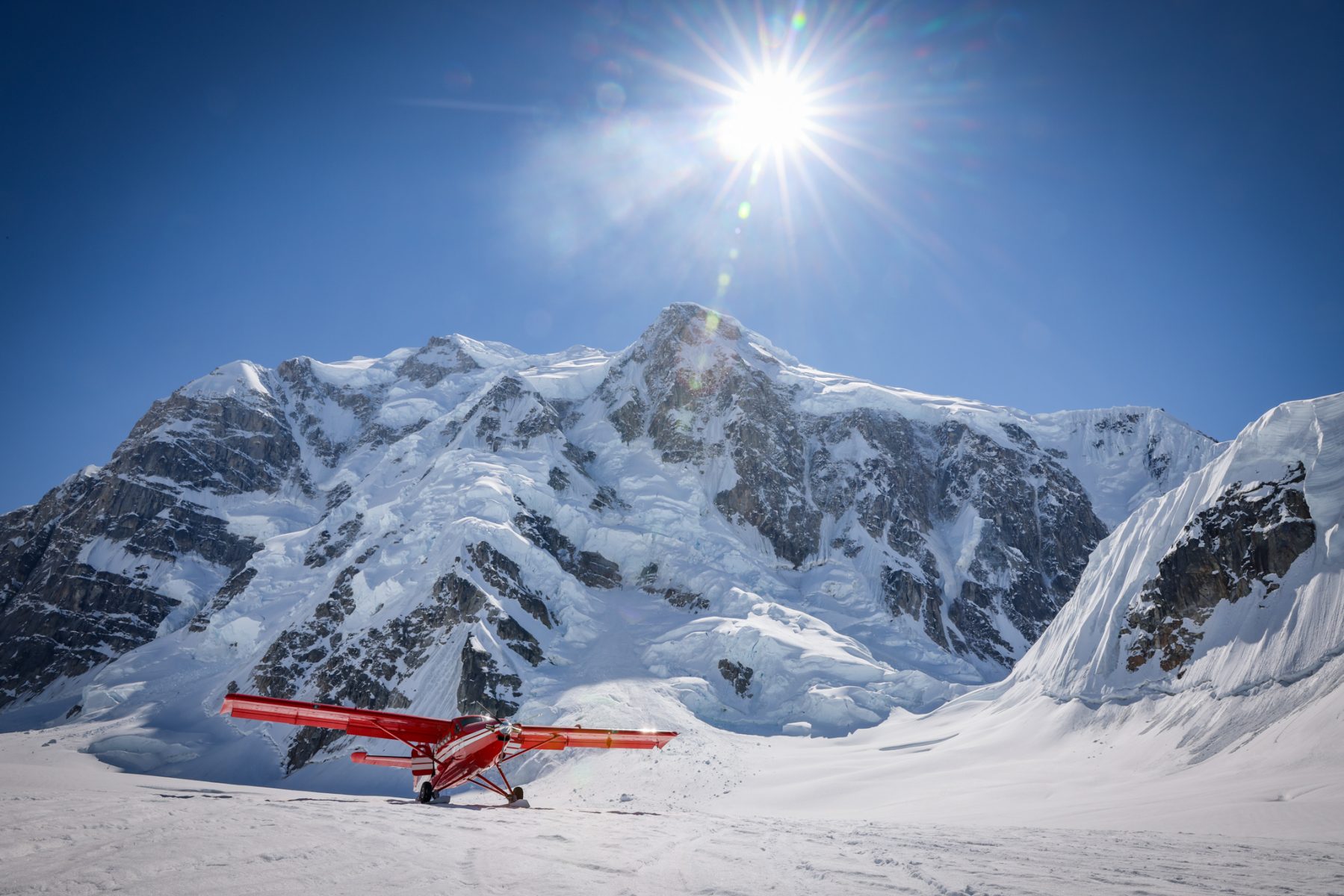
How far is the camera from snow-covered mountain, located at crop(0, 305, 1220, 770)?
6875 centimetres

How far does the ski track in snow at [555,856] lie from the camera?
27.0ft

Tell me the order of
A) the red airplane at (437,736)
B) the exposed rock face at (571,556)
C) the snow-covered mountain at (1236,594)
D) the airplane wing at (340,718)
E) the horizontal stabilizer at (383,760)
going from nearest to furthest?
the airplane wing at (340,718), the red airplane at (437,736), the horizontal stabilizer at (383,760), the snow-covered mountain at (1236,594), the exposed rock face at (571,556)

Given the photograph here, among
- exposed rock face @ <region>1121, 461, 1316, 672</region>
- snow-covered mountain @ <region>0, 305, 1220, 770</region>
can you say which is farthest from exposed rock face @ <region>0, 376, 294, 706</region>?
exposed rock face @ <region>1121, 461, 1316, 672</region>

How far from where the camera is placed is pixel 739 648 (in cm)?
7056

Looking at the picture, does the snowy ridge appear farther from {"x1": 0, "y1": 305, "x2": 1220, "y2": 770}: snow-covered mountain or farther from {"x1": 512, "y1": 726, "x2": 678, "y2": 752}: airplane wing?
{"x1": 512, "y1": 726, "x2": 678, "y2": 752}: airplane wing

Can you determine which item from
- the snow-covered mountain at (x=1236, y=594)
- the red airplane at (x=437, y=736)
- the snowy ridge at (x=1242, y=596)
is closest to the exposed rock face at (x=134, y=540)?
the red airplane at (x=437, y=736)

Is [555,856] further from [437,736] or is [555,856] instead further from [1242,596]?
[1242,596]

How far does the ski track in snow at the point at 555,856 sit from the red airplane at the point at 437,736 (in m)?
7.44

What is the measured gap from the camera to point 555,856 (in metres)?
10.6

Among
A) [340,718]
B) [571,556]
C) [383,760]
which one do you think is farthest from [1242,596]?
[571,556]

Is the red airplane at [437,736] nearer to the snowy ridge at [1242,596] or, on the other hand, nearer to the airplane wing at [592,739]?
the airplane wing at [592,739]

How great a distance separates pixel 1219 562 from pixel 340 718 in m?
41.3

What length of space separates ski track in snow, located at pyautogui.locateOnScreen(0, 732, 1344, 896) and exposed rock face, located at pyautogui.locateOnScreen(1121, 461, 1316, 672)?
2231 centimetres

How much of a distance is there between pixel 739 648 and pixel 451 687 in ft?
100
